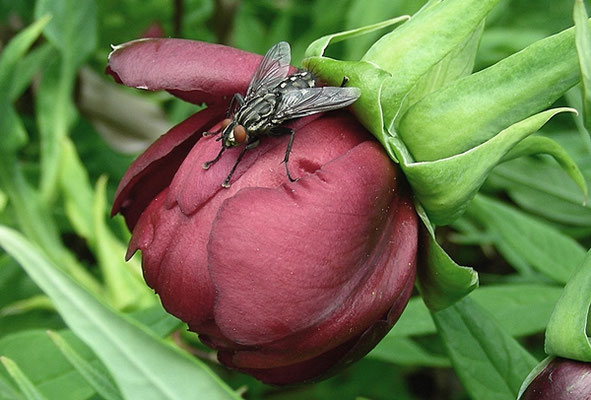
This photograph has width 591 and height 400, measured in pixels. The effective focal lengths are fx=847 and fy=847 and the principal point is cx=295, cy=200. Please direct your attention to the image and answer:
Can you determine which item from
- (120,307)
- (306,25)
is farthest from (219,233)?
(306,25)

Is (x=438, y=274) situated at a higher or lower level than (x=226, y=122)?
lower

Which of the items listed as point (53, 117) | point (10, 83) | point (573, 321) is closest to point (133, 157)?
point (53, 117)

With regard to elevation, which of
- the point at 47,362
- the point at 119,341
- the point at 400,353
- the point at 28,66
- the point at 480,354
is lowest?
the point at 400,353

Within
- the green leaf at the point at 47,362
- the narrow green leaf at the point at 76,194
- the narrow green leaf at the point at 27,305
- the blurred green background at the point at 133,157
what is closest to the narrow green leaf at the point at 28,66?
the blurred green background at the point at 133,157

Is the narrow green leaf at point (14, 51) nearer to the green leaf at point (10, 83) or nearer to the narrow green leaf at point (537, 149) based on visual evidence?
the green leaf at point (10, 83)

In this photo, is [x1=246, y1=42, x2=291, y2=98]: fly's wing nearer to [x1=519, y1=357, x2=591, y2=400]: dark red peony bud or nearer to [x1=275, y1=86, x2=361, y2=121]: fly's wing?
[x1=275, y1=86, x2=361, y2=121]: fly's wing

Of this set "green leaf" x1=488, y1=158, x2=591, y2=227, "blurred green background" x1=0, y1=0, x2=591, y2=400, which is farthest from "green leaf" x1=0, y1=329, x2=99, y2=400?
"green leaf" x1=488, y1=158, x2=591, y2=227

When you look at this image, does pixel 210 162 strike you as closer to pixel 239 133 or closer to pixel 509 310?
pixel 239 133
